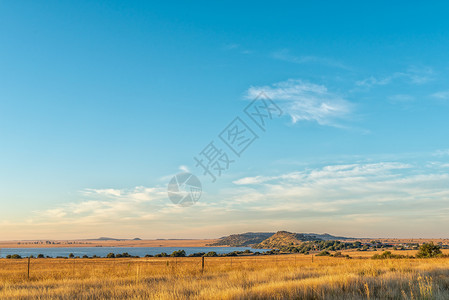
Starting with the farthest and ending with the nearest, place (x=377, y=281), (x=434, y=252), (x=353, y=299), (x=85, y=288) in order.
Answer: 1. (x=434, y=252)
2. (x=85, y=288)
3. (x=377, y=281)
4. (x=353, y=299)

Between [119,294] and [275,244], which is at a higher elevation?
[119,294]

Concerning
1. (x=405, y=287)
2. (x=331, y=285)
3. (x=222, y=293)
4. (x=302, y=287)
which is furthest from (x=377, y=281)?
(x=222, y=293)

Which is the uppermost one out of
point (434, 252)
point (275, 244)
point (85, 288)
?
point (85, 288)

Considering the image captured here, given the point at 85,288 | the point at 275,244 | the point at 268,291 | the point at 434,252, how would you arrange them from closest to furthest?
the point at 268,291, the point at 85,288, the point at 434,252, the point at 275,244

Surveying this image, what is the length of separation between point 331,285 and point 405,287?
2779mm

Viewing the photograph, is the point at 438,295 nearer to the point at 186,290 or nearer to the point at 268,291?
the point at 268,291

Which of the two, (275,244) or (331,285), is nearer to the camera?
(331,285)

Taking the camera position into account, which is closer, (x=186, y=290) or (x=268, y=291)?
(x=268, y=291)

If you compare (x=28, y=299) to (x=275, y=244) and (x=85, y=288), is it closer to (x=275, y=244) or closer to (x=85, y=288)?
(x=85, y=288)

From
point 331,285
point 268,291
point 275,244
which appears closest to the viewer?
point 268,291

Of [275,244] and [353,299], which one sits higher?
[353,299]

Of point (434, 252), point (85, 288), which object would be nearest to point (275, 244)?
point (434, 252)

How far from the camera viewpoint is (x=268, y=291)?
1190 cm

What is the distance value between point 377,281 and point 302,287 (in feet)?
11.7
